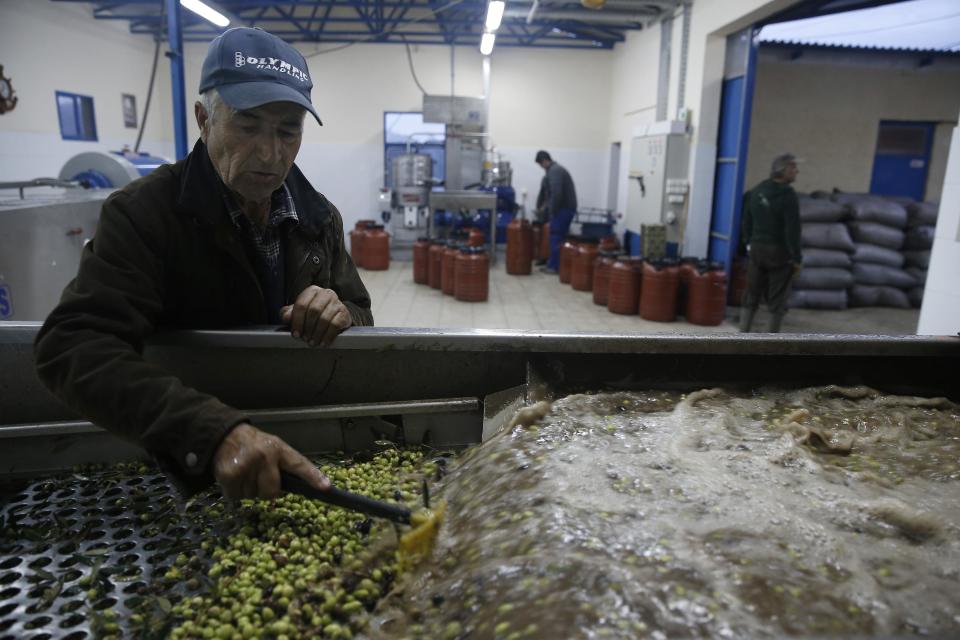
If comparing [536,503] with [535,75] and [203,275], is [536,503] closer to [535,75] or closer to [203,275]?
[203,275]

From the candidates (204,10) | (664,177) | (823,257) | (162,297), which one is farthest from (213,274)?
(823,257)

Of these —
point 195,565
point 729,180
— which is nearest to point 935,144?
point 729,180

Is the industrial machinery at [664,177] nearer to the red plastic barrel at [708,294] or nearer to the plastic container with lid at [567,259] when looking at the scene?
the plastic container with lid at [567,259]

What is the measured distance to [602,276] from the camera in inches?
298

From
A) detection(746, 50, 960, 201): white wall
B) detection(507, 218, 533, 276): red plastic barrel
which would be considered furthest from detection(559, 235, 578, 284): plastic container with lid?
detection(746, 50, 960, 201): white wall

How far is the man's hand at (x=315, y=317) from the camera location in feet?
5.75

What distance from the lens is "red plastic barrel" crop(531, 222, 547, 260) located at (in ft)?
33.2

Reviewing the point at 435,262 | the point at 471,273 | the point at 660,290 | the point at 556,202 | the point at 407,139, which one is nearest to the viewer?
the point at 660,290

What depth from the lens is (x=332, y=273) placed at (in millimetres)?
2088

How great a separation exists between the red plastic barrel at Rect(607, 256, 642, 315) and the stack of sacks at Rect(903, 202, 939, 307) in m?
3.40

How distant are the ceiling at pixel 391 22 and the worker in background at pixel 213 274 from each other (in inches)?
332

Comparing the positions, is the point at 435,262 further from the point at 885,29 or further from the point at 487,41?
the point at 885,29

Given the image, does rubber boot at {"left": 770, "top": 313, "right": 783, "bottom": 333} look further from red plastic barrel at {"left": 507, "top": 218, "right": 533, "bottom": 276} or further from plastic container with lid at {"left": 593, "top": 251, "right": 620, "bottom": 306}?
red plastic barrel at {"left": 507, "top": 218, "right": 533, "bottom": 276}

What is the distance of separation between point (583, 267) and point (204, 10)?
5207 mm
